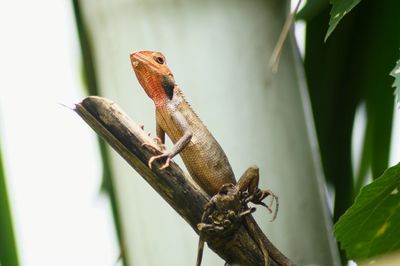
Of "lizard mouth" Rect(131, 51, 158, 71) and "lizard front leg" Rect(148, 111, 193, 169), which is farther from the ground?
"lizard mouth" Rect(131, 51, 158, 71)

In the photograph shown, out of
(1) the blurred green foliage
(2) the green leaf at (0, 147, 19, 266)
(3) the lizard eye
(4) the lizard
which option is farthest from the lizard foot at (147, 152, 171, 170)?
(1) the blurred green foliage

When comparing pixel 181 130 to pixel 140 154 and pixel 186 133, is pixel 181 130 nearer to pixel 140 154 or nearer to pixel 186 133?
pixel 186 133

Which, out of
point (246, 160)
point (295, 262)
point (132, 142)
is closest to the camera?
point (132, 142)

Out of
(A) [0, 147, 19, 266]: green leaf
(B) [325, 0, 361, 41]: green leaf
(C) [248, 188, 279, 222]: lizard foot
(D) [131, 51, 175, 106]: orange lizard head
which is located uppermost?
(B) [325, 0, 361, 41]: green leaf

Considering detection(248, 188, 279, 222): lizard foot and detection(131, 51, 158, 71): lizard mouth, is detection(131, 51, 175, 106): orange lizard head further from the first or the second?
detection(248, 188, 279, 222): lizard foot

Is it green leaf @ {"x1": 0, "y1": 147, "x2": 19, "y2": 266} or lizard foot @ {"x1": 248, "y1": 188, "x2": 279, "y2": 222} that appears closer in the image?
green leaf @ {"x1": 0, "y1": 147, "x2": 19, "y2": 266}

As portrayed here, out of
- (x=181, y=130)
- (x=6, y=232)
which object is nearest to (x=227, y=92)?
(x=181, y=130)

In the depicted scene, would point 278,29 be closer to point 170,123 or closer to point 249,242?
point 170,123

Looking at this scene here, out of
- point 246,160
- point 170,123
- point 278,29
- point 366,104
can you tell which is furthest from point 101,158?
point 366,104
